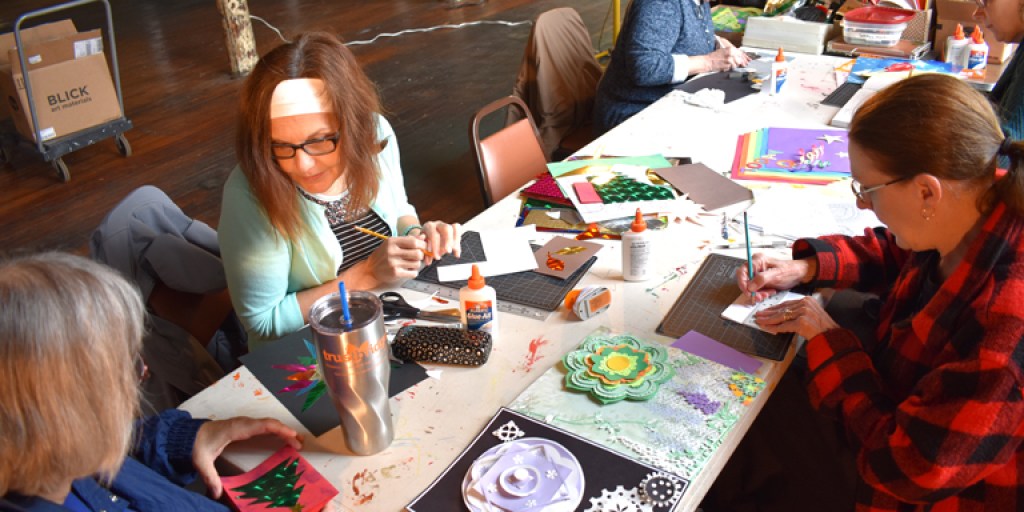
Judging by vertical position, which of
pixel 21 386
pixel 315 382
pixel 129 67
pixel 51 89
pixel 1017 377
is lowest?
pixel 129 67

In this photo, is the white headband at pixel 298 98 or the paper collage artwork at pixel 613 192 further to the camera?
the paper collage artwork at pixel 613 192

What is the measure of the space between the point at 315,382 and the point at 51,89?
12.1ft

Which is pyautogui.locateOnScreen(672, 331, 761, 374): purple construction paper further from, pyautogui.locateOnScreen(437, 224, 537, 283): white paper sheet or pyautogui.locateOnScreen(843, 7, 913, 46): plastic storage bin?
pyautogui.locateOnScreen(843, 7, 913, 46): plastic storage bin

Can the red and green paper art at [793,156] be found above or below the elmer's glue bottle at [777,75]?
below

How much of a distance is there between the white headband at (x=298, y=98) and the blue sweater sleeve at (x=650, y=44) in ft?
5.19

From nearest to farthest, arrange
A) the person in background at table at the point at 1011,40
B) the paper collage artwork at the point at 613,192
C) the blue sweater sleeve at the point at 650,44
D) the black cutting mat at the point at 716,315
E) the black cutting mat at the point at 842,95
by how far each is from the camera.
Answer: the black cutting mat at the point at 716,315
the paper collage artwork at the point at 613,192
the person in background at table at the point at 1011,40
the black cutting mat at the point at 842,95
the blue sweater sleeve at the point at 650,44

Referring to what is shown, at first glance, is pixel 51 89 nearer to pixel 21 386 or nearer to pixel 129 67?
pixel 129 67

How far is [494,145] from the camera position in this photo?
2.42 metres

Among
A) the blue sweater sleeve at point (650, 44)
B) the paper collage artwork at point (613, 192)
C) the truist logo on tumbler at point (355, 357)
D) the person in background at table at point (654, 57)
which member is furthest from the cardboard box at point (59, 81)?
the truist logo on tumbler at point (355, 357)

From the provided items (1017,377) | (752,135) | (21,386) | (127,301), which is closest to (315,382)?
(127,301)

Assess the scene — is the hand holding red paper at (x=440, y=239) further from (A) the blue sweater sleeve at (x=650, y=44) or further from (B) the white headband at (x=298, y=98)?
(A) the blue sweater sleeve at (x=650, y=44)

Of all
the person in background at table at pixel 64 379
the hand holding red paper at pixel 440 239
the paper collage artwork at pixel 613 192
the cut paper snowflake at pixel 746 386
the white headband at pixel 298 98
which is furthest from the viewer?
→ the paper collage artwork at pixel 613 192

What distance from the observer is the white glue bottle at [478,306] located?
1.48 metres

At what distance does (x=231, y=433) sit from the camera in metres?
1.29
